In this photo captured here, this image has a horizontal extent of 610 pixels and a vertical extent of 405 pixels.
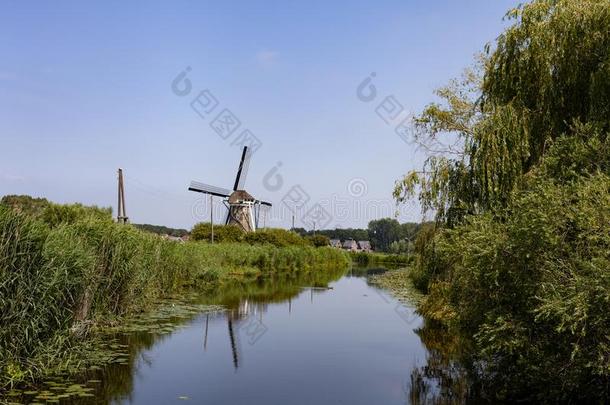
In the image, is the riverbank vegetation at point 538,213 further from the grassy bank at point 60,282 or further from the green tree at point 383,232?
the green tree at point 383,232

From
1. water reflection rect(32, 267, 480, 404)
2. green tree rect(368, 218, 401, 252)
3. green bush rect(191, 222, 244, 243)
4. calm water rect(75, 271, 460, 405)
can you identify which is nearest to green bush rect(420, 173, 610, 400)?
water reflection rect(32, 267, 480, 404)

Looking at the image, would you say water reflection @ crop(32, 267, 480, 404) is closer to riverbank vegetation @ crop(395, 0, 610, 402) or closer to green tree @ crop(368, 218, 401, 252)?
riverbank vegetation @ crop(395, 0, 610, 402)

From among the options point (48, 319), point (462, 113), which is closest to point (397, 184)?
point (462, 113)

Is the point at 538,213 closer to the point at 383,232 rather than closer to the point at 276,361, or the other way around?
the point at 276,361

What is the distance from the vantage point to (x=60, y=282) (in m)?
8.95

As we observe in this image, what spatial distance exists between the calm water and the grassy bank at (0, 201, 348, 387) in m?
1.06

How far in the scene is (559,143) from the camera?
910 centimetres

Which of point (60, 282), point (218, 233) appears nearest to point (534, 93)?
point (60, 282)

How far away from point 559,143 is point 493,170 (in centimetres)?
174

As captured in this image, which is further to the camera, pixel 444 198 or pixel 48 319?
pixel 444 198

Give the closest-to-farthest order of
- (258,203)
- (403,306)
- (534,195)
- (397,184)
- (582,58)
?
(534,195) → (582,58) → (397,184) → (403,306) → (258,203)

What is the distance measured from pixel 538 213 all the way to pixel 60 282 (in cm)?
722

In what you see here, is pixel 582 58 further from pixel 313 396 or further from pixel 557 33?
pixel 313 396

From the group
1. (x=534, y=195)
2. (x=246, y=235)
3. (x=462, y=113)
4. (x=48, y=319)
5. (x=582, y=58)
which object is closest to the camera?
(x=534, y=195)
